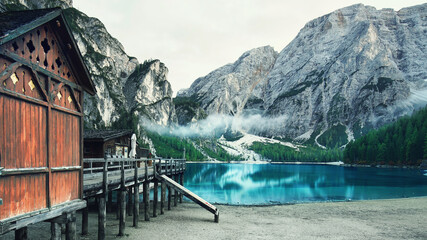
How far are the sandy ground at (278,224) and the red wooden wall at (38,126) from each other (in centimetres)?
1097

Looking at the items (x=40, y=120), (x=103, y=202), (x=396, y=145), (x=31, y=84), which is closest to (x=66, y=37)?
(x=31, y=84)

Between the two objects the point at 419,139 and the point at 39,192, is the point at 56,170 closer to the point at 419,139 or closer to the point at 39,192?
the point at 39,192

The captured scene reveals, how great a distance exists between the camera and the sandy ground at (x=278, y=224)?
76.2ft

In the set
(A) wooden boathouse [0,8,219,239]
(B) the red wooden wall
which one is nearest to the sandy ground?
(A) wooden boathouse [0,8,219,239]

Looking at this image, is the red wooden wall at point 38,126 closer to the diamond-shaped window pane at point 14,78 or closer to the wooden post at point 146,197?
the diamond-shaped window pane at point 14,78

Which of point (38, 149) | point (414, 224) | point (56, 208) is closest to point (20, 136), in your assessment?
point (38, 149)

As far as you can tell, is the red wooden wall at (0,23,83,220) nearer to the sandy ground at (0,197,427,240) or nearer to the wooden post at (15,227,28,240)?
the wooden post at (15,227,28,240)

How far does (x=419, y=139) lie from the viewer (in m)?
137

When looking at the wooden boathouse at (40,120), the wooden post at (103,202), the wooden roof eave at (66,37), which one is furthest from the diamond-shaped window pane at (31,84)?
the wooden post at (103,202)

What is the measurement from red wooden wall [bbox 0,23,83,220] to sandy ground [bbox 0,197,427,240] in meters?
11.0

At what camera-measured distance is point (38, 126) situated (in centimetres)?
1045

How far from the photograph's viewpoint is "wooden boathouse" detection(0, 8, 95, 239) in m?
9.06

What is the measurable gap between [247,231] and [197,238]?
4836 millimetres

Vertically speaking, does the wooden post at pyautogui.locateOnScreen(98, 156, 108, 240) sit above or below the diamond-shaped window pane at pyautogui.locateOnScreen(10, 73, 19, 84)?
below
